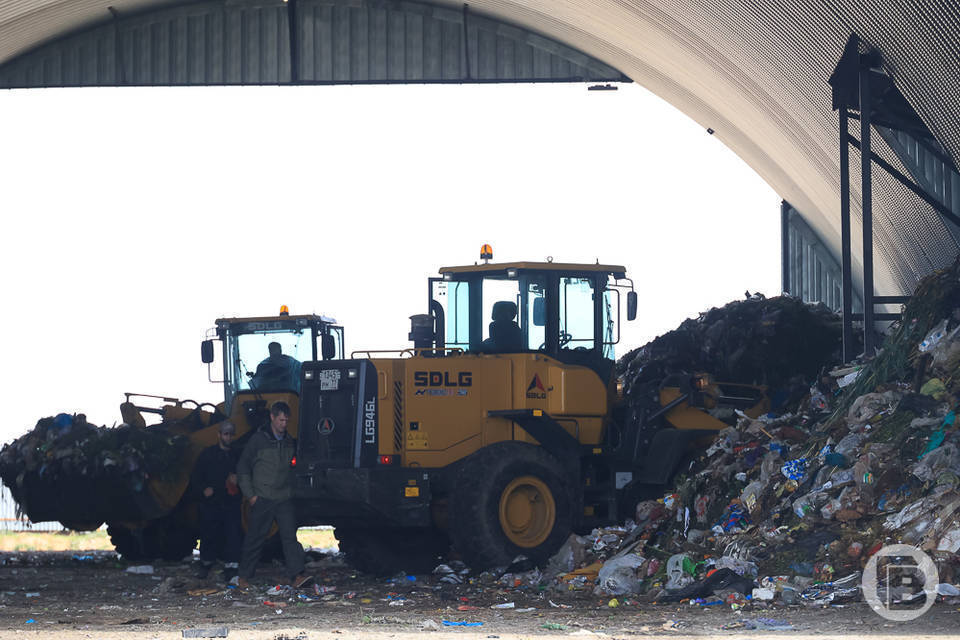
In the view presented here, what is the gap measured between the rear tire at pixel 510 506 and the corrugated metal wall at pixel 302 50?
31.8 feet

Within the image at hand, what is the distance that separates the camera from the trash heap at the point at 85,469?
47.3ft

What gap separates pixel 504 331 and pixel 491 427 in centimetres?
92

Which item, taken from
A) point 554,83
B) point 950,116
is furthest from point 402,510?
point 554,83

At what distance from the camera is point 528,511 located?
1275cm

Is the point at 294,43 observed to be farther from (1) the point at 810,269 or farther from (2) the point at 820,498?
(2) the point at 820,498

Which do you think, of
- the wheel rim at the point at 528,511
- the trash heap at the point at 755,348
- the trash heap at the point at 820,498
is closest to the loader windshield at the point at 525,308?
the trash heap at the point at 755,348

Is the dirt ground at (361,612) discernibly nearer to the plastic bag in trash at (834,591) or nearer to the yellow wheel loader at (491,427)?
the plastic bag in trash at (834,591)

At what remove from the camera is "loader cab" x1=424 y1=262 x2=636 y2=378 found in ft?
43.6

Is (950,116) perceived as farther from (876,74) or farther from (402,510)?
(402,510)

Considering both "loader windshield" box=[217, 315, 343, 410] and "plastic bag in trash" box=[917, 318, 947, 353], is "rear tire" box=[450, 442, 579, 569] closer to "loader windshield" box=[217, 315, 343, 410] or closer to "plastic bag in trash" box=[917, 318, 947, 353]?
"plastic bag in trash" box=[917, 318, 947, 353]

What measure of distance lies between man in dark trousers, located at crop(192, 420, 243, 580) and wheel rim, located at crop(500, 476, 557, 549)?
2.84 metres

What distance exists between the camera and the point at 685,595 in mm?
10062

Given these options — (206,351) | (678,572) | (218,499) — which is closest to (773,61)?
(206,351)

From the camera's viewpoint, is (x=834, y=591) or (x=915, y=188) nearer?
(x=834, y=591)
